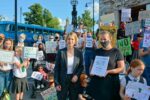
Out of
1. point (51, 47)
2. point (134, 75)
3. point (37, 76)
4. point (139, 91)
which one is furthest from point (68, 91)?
point (51, 47)

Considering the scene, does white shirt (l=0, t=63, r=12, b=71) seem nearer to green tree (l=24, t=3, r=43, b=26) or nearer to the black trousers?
the black trousers

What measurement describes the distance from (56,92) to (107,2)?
18.3 meters

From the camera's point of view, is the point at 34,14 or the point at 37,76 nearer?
the point at 37,76

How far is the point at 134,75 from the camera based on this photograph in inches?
242

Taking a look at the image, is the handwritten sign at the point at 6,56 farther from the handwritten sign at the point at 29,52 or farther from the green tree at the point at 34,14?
the green tree at the point at 34,14

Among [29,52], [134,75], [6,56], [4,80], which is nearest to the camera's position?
[134,75]

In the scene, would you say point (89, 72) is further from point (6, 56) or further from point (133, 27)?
point (133, 27)

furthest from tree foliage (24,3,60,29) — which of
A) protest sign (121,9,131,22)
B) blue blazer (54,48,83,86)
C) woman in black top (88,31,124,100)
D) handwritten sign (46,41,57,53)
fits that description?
woman in black top (88,31,124,100)

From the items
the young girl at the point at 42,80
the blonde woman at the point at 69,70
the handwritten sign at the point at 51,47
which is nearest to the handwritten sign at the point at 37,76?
the young girl at the point at 42,80

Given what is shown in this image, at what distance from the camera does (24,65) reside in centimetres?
983

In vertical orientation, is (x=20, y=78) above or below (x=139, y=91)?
below

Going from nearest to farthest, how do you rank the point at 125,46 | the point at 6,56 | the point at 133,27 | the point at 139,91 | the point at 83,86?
1. the point at 139,91
2. the point at 83,86
3. the point at 6,56
4. the point at 125,46
5. the point at 133,27

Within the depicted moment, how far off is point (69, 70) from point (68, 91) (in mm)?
386

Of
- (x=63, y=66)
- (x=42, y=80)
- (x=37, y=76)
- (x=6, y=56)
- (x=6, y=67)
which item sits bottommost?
(x=42, y=80)
